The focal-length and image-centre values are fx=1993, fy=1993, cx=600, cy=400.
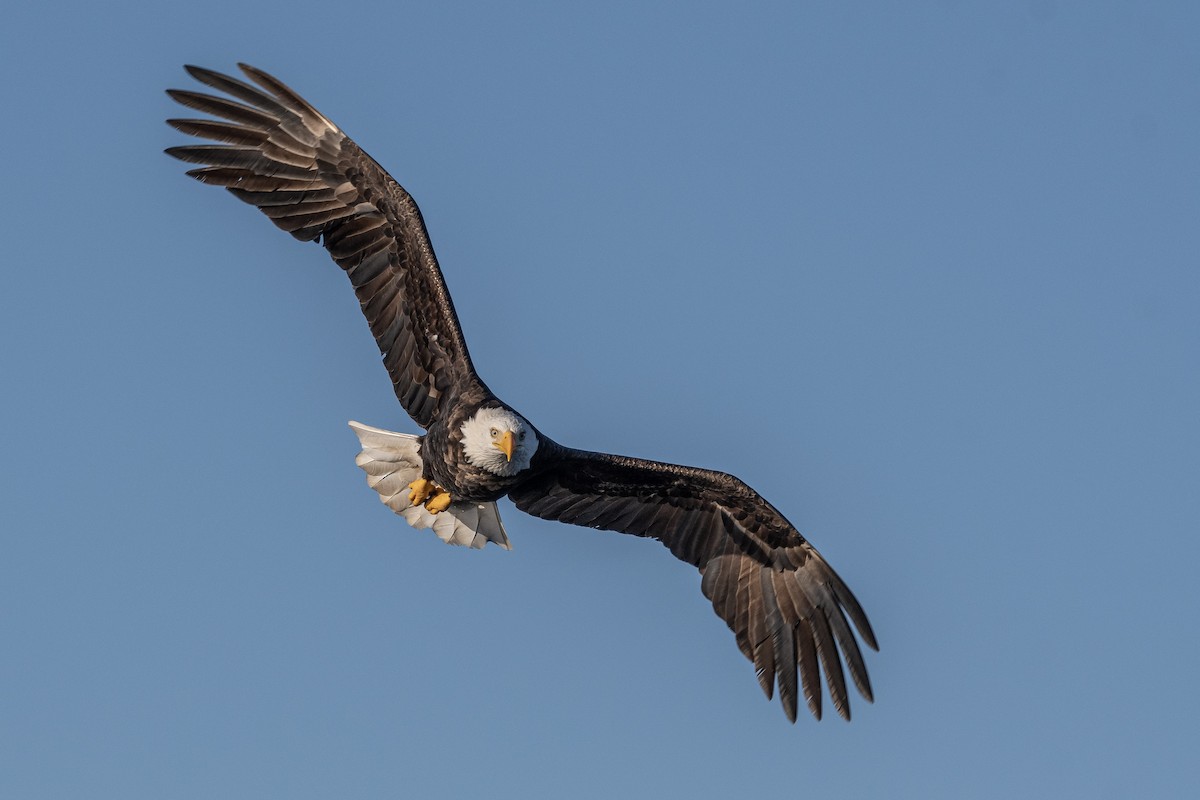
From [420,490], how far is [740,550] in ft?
8.00

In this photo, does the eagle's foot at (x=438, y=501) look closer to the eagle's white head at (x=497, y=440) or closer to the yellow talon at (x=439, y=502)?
the yellow talon at (x=439, y=502)

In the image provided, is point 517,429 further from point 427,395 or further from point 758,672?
point 758,672

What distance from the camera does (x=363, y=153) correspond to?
1406 centimetres

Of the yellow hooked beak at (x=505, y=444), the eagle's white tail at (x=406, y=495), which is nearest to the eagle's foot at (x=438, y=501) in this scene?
the eagle's white tail at (x=406, y=495)

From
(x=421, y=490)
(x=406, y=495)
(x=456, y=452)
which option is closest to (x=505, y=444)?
(x=456, y=452)

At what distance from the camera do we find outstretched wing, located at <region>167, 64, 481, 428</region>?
45.8 feet

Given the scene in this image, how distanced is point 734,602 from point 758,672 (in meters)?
0.57

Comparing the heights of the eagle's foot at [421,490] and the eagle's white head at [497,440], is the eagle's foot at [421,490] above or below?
below

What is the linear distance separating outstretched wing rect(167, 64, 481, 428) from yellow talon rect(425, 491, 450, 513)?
0.86 meters

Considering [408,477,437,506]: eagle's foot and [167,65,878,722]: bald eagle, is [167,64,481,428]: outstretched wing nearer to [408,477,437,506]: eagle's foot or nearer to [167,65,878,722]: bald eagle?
[167,65,878,722]: bald eagle

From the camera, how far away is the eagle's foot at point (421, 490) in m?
14.7

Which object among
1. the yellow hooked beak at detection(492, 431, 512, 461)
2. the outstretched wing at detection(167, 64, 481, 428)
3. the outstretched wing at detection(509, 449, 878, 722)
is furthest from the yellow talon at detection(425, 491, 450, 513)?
the yellow hooked beak at detection(492, 431, 512, 461)

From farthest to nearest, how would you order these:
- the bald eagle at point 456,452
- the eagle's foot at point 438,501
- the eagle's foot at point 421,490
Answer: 1. the eagle's foot at point 421,490
2. the eagle's foot at point 438,501
3. the bald eagle at point 456,452

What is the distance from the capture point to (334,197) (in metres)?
14.1
